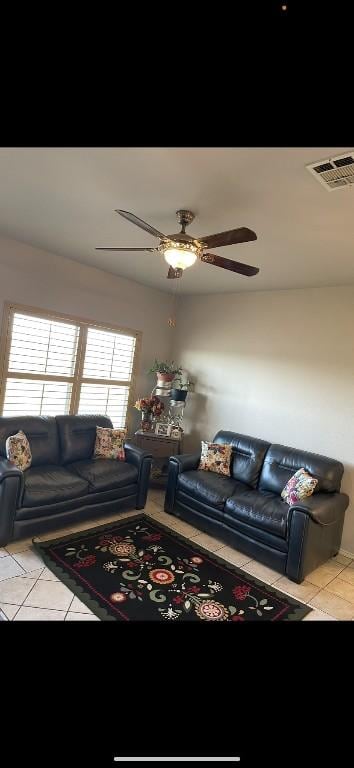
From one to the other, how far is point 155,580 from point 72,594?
1.95 feet

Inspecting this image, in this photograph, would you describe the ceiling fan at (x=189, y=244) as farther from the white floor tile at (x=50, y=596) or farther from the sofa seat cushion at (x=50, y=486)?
the white floor tile at (x=50, y=596)

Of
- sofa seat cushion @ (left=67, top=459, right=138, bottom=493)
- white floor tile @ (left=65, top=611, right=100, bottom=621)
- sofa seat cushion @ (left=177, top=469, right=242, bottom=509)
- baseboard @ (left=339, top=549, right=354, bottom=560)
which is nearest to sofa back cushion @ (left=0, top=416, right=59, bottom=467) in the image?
sofa seat cushion @ (left=67, top=459, right=138, bottom=493)

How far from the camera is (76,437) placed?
3.81 meters

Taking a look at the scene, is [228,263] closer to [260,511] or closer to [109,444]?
[260,511]

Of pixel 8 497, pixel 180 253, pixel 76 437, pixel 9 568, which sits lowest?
pixel 9 568

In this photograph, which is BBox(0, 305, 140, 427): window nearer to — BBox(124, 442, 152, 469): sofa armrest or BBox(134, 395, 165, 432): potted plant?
BBox(134, 395, 165, 432): potted plant

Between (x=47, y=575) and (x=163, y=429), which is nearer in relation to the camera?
(x=47, y=575)

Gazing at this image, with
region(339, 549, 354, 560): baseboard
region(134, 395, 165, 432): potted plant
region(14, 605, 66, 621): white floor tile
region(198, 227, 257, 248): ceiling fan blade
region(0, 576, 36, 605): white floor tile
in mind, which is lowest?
region(0, 576, 36, 605): white floor tile

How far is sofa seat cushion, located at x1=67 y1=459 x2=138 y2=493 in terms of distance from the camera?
336 cm

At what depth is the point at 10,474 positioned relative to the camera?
273cm

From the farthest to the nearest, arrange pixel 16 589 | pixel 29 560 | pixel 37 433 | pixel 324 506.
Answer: pixel 37 433 → pixel 324 506 → pixel 29 560 → pixel 16 589

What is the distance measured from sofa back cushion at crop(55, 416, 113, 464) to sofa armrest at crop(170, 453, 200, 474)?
3.04 ft

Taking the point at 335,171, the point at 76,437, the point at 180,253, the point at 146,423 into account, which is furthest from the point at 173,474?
the point at 335,171
